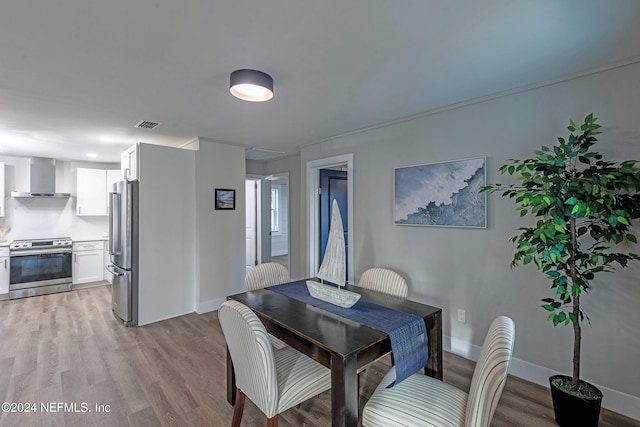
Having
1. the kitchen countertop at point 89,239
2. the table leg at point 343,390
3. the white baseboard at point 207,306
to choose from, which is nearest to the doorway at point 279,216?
the kitchen countertop at point 89,239

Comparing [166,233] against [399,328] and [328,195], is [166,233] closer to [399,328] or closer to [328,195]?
[328,195]

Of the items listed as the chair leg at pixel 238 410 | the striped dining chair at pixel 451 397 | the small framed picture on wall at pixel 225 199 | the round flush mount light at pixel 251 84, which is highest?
the round flush mount light at pixel 251 84

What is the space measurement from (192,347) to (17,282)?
374 cm

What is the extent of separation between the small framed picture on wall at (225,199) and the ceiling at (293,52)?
1324 millimetres

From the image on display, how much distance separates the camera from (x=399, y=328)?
167cm

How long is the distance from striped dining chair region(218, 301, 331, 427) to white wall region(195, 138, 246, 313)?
2535 mm

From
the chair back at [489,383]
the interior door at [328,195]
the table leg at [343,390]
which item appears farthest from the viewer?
the interior door at [328,195]

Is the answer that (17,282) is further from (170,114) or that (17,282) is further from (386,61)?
(386,61)

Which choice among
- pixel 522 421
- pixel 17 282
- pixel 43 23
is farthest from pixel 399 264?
pixel 17 282

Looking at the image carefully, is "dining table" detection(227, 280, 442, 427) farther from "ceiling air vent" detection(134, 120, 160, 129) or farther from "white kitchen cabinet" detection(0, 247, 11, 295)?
"white kitchen cabinet" detection(0, 247, 11, 295)

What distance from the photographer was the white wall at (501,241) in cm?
201

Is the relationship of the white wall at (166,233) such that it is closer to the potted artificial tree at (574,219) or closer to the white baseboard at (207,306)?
the white baseboard at (207,306)

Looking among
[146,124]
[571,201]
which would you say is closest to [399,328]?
[571,201]

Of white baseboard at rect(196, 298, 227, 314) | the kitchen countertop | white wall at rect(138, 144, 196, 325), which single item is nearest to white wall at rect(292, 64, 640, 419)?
white baseboard at rect(196, 298, 227, 314)
